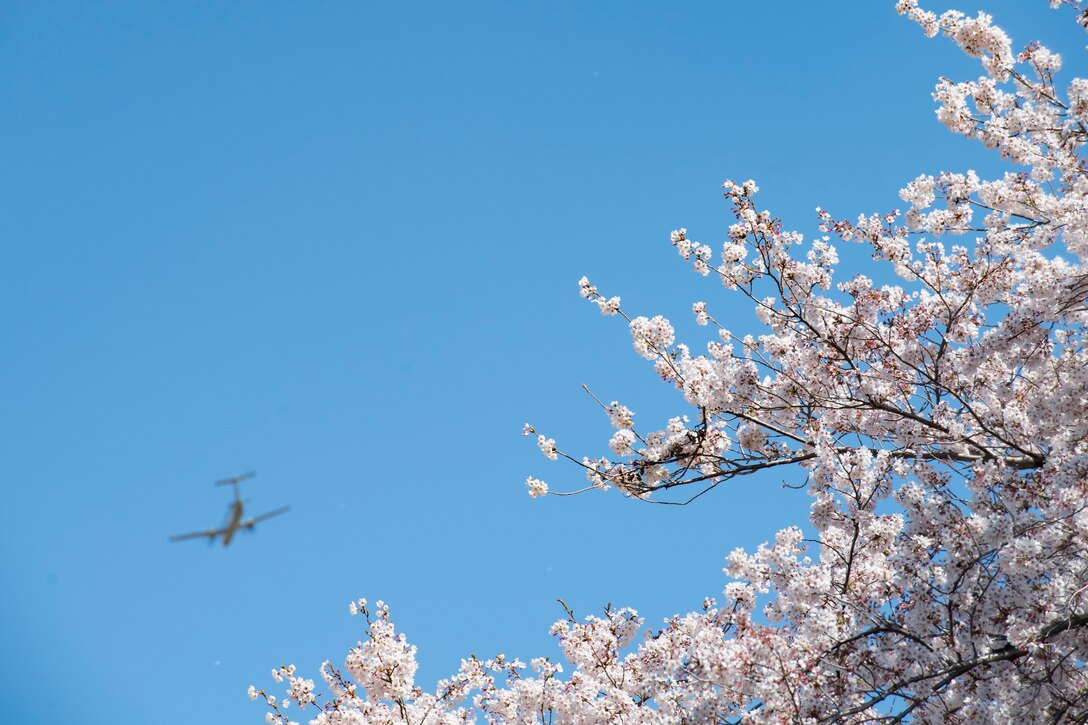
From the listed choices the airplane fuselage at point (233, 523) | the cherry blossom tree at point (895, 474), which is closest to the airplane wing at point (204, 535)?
the airplane fuselage at point (233, 523)

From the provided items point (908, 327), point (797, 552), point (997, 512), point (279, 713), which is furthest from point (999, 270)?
point (279, 713)

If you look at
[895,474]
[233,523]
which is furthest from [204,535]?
[895,474]

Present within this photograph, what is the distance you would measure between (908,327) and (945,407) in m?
0.83

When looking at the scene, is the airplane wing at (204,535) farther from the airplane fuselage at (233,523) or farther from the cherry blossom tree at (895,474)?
the cherry blossom tree at (895,474)

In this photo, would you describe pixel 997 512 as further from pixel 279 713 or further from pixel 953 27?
pixel 279 713

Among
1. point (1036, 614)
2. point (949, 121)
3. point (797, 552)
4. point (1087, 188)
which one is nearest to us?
point (1036, 614)

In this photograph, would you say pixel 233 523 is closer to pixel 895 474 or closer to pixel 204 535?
pixel 204 535

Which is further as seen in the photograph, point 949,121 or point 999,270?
point 949,121

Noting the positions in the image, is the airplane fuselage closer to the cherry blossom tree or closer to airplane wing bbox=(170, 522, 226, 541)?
airplane wing bbox=(170, 522, 226, 541)

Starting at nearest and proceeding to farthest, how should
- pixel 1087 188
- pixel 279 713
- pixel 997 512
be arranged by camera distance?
pixel 997 512, pixel 1087 188, pixel 279 713

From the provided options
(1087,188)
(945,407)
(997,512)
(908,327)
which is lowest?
(997,512)

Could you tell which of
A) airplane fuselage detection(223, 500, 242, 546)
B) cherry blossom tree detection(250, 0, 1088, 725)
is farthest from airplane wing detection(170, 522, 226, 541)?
cherry blossom tree detection(250, 0, 1088, 725)

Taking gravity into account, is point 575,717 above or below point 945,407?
below

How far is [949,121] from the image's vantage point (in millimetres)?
10539
